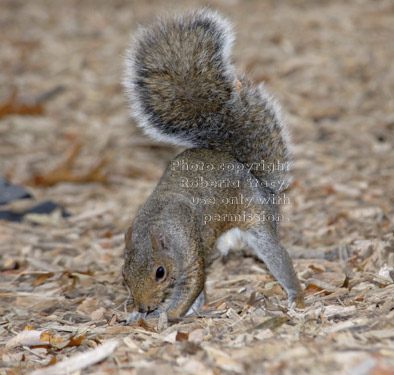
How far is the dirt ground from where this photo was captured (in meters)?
3.00

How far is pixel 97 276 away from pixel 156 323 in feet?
3.12

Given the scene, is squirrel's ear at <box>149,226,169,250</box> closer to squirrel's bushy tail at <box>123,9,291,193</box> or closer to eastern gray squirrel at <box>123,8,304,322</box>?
eastern gray squirrel at <box>123,8,304,322</box>

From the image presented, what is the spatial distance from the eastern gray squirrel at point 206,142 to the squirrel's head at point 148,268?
0.15 m

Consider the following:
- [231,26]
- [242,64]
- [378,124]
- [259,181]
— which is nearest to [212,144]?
[259,181]

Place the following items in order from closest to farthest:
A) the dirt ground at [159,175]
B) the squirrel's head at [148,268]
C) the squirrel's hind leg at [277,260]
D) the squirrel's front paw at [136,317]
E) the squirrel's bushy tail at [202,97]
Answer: the dirt ground at [159,175] → the squirrel's head at [148,268] → the squirrel's front paw at [136,317] → the squirrel's hind leg at [277,260] → the squirrel's bushy tail at [202,97]

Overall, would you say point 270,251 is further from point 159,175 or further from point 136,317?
point 159,175

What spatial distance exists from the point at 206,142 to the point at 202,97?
33 centimetres

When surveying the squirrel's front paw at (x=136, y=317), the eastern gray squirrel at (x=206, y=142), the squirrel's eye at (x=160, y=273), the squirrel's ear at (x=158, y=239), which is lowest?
the squirrel's front paw at (x=136, y=317)

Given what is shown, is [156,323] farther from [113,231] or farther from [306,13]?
[306,13]

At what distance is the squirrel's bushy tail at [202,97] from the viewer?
4125 mm

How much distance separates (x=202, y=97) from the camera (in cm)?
414

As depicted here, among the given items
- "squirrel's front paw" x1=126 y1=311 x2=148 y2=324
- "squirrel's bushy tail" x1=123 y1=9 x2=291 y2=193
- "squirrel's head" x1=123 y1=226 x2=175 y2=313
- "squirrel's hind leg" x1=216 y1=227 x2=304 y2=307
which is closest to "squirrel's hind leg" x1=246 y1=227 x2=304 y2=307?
"squirrel's hind leg" x1=216 y1=227 x2=304 y2=307

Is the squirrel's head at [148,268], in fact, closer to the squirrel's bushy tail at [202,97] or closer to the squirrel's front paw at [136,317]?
the squirrel's front paw at [136,317]

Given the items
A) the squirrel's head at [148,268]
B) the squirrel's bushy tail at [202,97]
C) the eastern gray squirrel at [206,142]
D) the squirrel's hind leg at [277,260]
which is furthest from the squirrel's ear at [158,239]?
the squirrel's bushy tail at [202,97]
